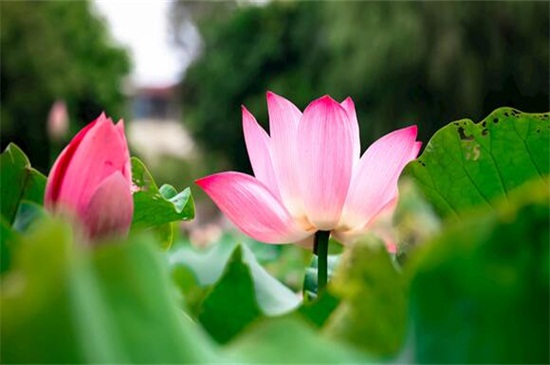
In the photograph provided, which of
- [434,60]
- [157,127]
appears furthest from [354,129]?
[157,127]

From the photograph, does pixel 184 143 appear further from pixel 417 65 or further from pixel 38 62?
pixel 417 65

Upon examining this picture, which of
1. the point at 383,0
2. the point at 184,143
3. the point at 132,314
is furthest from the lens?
the point at 184,143

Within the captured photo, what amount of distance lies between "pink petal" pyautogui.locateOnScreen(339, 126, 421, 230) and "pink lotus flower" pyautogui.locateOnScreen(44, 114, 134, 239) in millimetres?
115

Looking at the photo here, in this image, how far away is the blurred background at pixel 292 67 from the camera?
9648 mm

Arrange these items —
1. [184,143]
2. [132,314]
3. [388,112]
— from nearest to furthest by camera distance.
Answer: [132,314] → [388,112] → [184,143]

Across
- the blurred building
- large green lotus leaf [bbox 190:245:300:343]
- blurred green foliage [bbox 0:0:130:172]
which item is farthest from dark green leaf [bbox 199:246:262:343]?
the blurred building

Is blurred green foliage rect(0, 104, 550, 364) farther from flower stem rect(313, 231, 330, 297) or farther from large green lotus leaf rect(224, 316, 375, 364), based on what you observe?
flower stem rect(313, 231, 330, 297)

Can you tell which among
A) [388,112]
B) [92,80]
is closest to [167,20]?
[92,80]

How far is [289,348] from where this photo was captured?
0.15m

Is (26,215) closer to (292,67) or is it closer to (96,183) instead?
(96,183)

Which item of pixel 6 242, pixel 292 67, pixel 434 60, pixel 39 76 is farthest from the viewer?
pixel 292 67

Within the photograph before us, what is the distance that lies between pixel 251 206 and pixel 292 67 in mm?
13379

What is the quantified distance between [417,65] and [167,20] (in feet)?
29.1

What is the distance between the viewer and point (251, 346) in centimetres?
16
